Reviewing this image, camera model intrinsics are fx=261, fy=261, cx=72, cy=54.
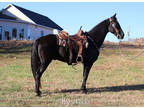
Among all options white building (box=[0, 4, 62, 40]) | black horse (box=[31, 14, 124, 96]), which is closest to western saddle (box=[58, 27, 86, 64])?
black horse (box=[31, 14, 124, 96])

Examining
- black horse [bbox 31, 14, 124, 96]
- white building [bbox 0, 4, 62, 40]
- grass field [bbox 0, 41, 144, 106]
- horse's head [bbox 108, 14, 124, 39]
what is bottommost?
grass field [bbox 0, 41, 144, 106]

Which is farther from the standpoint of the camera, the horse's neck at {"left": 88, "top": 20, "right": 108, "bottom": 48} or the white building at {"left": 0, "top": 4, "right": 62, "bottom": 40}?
the white building at {"left": 0, "top": 4, "right": 62, "bottom": 40}

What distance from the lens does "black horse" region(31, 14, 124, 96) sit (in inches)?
304

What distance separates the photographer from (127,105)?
6.53 metres

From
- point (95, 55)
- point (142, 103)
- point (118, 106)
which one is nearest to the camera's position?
point (118, 106)

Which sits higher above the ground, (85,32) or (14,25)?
(14,25)

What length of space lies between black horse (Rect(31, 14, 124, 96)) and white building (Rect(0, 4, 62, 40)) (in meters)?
25.6

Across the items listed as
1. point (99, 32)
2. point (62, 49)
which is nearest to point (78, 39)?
point (62, 49)

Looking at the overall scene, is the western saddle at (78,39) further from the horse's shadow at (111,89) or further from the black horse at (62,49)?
the horse's shadow at (111,89)

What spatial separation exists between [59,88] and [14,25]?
28.7 m

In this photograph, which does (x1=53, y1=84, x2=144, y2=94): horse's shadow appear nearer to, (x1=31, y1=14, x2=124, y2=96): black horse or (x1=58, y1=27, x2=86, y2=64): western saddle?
(x1=31, y1=14, x2=124, y2=96): black horse

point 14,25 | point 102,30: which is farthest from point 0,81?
point 14,25

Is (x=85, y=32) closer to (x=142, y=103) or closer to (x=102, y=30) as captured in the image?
(x=102, y=30)


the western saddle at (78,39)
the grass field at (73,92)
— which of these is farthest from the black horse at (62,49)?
the grass field at (73,92)
